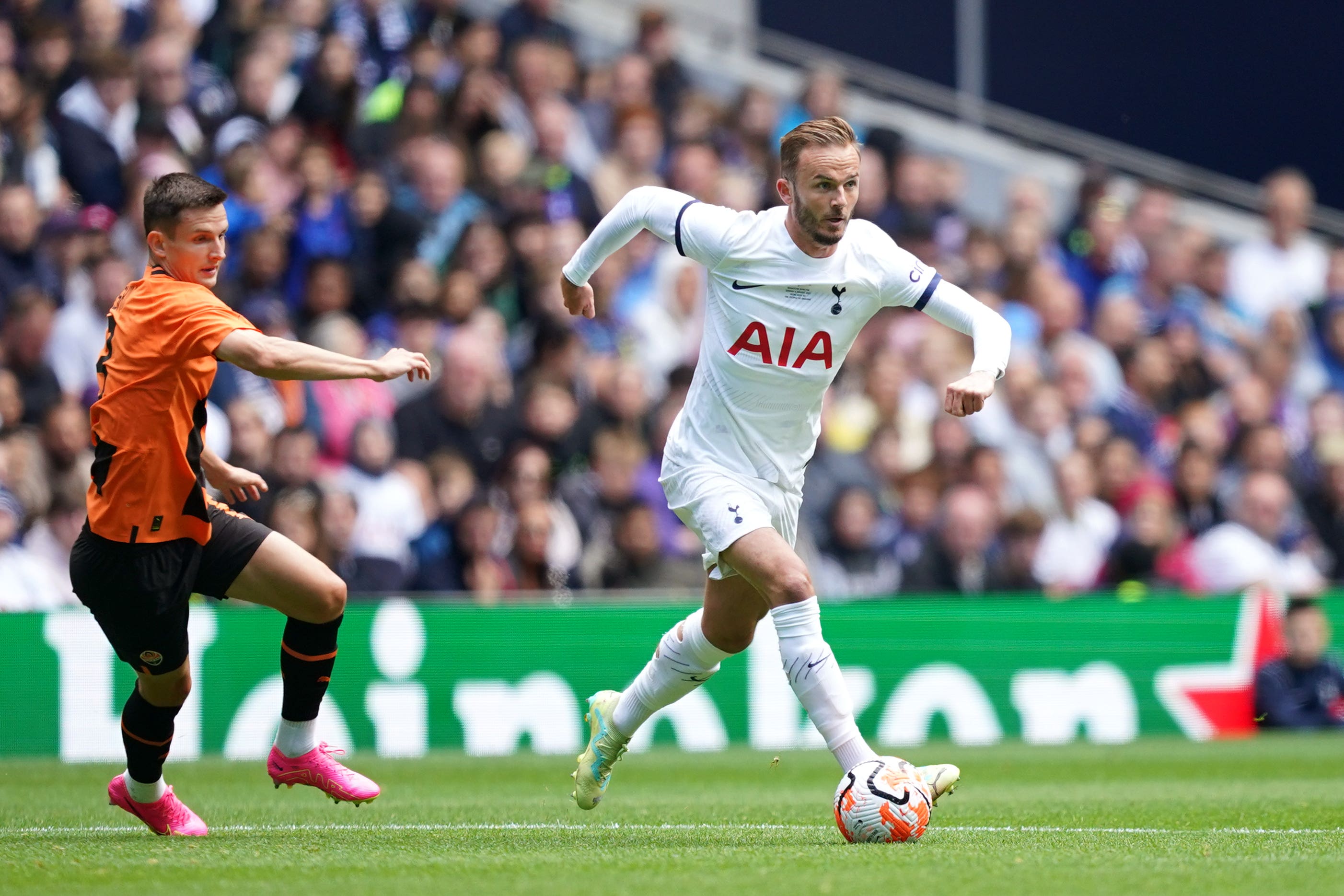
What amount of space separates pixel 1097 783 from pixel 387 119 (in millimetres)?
7817

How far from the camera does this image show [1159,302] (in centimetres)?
1702

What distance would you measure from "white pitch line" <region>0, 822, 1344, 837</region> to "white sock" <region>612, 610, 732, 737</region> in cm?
43

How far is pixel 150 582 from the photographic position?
6652 millimetres

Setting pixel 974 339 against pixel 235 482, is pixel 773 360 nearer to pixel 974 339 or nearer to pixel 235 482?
pixel 974 339

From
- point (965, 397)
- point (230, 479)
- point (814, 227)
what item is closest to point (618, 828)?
point (230, 479)

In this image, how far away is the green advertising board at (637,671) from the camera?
11.4m

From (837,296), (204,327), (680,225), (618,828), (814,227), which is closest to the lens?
(204,327)

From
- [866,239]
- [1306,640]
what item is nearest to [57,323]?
[866,239]

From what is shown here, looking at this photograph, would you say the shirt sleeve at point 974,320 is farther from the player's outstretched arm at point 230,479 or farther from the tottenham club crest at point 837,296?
the player's outstretched arm at point 230,479

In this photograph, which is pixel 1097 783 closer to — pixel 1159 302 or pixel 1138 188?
pixel 1159 302

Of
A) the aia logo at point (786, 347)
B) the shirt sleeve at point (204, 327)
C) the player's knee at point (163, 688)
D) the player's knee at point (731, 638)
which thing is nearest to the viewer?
the shirt sleeve at point (204, 327)

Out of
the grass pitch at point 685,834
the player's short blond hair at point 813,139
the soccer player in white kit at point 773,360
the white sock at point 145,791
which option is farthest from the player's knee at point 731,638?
the white sock at point 145,791

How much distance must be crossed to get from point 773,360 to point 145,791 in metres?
2.75

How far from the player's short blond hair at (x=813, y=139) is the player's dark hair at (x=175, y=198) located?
1969 millimetres
